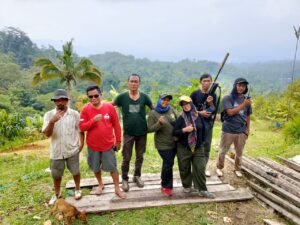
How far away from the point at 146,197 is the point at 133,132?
112cm

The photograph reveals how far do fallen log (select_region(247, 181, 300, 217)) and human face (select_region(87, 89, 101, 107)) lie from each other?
3.35 m

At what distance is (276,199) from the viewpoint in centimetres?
481

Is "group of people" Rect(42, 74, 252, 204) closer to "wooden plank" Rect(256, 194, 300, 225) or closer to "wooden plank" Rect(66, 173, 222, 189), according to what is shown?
"wooden plank" Rect(66, 173, 222, 189)

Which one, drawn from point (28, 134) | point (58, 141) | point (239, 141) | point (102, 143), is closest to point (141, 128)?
point (102, 143)

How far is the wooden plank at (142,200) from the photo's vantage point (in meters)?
4.49

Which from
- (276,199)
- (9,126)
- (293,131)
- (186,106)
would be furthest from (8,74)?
(276,199)

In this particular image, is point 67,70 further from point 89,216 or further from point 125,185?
point 89,216

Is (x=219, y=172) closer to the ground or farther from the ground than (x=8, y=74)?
closer to the ground

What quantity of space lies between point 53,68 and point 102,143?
15.1m

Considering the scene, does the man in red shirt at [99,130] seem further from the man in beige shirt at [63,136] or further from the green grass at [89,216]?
the green grass at [89,216]

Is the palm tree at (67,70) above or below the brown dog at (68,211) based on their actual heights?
above

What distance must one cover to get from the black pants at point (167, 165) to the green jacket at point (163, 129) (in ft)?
0.27

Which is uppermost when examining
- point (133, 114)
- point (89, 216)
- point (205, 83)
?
A: point (205, 83)

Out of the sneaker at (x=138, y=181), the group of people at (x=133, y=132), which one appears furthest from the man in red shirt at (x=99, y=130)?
the sneaker at (x=138, y=181)
